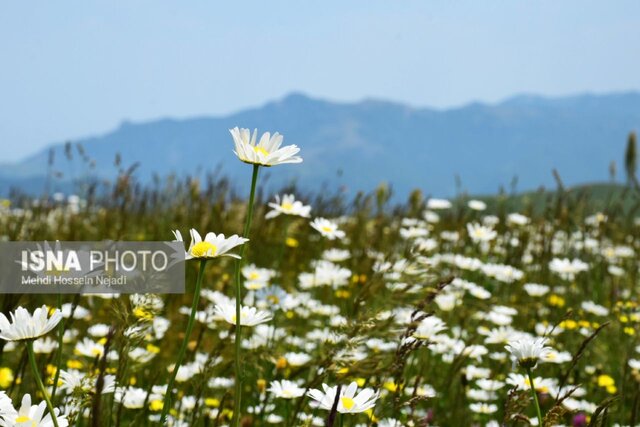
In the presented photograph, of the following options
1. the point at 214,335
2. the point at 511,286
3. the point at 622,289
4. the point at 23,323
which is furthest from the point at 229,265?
the point at 23,323

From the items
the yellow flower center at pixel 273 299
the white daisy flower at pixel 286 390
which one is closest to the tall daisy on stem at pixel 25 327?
the white daisy flower at pixel 286 390

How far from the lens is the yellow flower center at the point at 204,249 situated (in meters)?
1.22

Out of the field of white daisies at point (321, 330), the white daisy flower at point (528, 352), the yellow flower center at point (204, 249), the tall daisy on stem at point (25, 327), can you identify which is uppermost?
the yellow flower center at point (204, 249)

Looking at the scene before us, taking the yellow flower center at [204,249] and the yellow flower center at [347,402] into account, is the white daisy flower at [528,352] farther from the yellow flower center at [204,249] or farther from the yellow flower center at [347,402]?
the yellow flower center at [204,249]

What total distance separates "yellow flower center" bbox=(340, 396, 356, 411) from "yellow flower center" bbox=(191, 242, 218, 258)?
1.54 feet

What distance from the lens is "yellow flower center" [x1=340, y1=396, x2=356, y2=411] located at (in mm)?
1419

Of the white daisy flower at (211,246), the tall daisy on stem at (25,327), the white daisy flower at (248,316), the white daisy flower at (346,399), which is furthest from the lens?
the white daisy flower at (248,316)

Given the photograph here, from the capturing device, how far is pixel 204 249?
1.24 m

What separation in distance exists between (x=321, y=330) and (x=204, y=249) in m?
2.74

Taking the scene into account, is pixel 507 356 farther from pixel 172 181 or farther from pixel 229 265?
pixel 172 181

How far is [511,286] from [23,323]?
13.3ft

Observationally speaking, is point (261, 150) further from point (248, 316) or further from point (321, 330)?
point (321, 330)

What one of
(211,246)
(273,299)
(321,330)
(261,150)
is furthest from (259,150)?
(321,330)

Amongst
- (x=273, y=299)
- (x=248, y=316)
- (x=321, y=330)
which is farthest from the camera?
(x=321, y=330)
